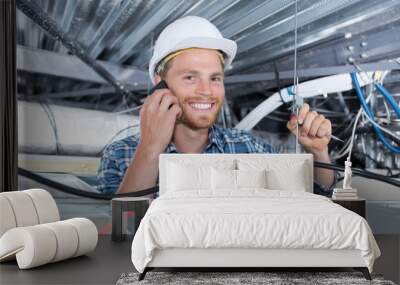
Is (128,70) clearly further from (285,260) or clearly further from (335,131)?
(285,260)

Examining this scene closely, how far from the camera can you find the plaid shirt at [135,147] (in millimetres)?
6578

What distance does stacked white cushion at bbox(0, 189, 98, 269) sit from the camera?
455 cm

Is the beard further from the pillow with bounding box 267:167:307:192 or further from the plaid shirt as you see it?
the pillow with bounding box 267:167:307:192

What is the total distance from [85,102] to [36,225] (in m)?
2.10

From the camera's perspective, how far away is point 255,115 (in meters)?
6.62

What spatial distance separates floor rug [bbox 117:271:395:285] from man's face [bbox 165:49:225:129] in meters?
2.38

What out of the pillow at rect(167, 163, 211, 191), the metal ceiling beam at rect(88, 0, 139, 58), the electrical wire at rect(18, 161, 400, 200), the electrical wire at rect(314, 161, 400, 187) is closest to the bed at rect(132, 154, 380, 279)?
the pillow at rect(167, 163, 211, 191)

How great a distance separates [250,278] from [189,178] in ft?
5.78

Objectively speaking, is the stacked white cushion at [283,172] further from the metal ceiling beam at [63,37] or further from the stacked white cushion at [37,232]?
the stacked white cushion at [37,232]

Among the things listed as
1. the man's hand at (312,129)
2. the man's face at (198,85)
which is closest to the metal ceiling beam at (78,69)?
the man's face at (198,85)

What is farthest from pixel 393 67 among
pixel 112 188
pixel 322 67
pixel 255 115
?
pixel 112 188

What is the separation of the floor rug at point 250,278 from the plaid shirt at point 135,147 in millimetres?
2214

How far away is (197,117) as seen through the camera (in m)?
6.51

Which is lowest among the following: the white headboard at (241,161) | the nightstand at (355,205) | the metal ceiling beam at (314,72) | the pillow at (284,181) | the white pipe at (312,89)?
the nightstand at (355,205)
